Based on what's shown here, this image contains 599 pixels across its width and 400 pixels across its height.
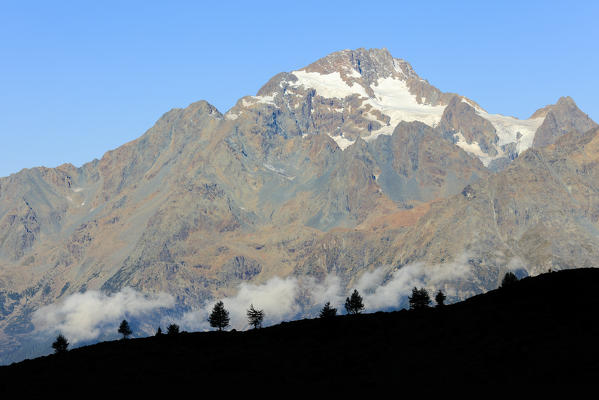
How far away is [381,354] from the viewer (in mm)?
122500

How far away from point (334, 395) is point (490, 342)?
97.8ft

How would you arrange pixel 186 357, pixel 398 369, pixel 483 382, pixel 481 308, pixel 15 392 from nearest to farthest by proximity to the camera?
pixel 483 382 → pixel 398 369 → pixel 15 392 → pixel 186 357 → pixel 481 308

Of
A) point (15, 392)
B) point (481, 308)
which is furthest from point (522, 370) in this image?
point (15, 392)

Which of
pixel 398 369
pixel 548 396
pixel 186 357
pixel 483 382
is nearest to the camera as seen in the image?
pixel 548 396

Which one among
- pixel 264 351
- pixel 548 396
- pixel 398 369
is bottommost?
pixel 548 396

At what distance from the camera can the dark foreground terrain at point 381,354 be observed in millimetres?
106250

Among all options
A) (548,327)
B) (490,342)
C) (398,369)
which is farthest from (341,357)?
(548,327)

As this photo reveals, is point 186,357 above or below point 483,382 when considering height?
above

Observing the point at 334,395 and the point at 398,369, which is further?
the point at 398,369

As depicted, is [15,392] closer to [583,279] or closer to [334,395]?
[334,395]

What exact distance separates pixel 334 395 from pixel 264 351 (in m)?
32.5

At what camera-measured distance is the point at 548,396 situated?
305ft

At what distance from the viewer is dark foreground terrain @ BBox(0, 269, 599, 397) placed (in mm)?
106250

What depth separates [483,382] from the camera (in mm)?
101562
